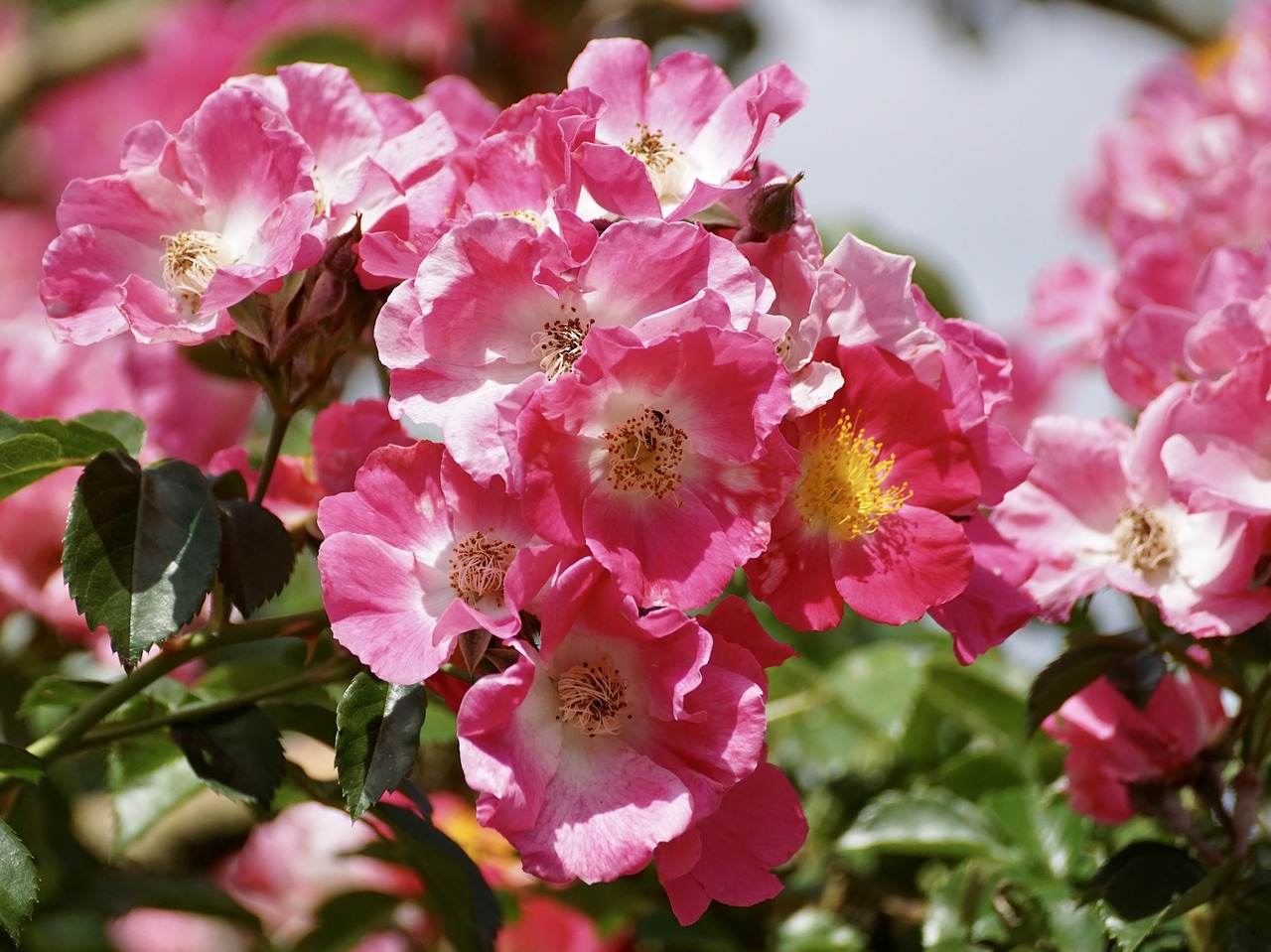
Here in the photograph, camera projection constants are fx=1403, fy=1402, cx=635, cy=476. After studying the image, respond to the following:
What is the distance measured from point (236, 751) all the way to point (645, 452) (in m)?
0.35

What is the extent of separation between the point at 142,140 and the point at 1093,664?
723 millimetres

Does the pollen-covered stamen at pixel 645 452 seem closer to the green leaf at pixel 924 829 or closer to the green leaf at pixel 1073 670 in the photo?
the green leaf at pixel 1073 670

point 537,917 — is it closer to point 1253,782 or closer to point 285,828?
point 285,828

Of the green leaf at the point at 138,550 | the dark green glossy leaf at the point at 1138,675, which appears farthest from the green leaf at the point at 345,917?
the dark green glossy leaf at the point at 1138,675

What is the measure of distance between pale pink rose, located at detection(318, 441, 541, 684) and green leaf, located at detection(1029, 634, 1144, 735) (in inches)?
14.9

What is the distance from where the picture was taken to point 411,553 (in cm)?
80

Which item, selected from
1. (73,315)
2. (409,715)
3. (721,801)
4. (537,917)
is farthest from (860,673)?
(73,315)

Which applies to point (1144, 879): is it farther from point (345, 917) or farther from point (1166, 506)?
point (345, 917)

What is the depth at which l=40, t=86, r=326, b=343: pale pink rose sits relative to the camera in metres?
0.85

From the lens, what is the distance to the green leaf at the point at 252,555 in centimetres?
85

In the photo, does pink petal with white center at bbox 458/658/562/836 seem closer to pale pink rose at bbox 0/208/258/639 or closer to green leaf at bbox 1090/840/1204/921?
green leaf at bbox 1090/840/1204/921

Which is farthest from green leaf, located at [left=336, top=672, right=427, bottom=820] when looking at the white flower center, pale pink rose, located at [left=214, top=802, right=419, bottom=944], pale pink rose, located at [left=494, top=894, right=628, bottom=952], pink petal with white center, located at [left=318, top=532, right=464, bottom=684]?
pale pink rose, located at [left=214, top=802, right=419, bottom=944]

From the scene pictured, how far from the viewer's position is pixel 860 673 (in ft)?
4.71

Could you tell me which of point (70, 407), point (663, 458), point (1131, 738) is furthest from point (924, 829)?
point (70, 407)
